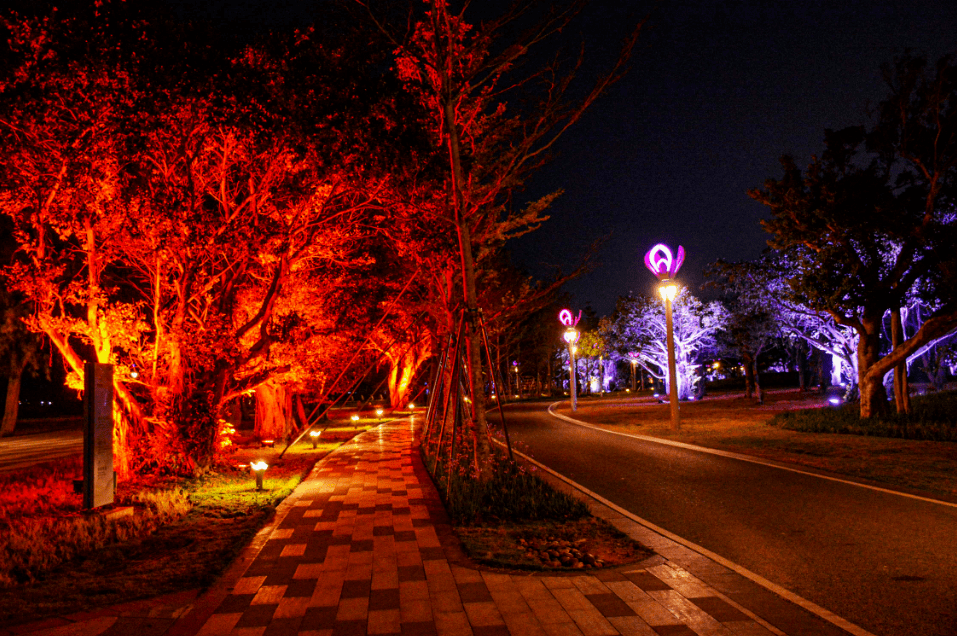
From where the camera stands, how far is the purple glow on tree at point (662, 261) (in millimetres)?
24125

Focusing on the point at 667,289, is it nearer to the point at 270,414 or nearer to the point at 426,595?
the point at 270,414

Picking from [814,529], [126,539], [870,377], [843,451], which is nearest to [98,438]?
[126,539]

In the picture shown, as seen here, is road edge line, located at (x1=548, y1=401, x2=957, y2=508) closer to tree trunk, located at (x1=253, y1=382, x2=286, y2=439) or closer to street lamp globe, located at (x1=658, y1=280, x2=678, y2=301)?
street lamp globe, located at (x1=658, y1=280, x2=678, y2=301)

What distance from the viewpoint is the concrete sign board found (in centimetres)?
898

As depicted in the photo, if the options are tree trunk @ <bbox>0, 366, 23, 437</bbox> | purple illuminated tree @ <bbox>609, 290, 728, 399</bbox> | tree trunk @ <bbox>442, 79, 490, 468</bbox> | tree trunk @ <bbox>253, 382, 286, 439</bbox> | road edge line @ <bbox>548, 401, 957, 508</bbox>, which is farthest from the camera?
purple illuminated tree @ <bbox>609, 290, 728, 399</bbox>

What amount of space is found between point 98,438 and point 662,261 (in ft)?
65.5

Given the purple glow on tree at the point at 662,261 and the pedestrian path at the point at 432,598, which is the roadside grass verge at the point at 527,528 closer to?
the pedestrian path at the point at 432,598

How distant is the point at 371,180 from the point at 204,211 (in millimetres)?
3428

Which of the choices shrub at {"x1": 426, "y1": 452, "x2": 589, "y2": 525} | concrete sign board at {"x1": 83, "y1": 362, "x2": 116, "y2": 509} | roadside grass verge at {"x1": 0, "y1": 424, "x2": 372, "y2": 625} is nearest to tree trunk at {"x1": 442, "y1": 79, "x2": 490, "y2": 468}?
shrub at {"x1": 426, "y1": 452, "x2": 589, "y2": 525}

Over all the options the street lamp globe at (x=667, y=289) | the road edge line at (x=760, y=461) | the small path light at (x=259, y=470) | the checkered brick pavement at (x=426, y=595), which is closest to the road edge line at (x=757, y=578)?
the checkered brick pavement at (x=426, y=595)

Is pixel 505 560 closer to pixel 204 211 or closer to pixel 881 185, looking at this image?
pixel 204 211

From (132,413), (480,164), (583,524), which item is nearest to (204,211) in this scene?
(132,413)

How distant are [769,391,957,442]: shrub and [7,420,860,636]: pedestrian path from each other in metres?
13.5

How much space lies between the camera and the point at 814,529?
312 inches
